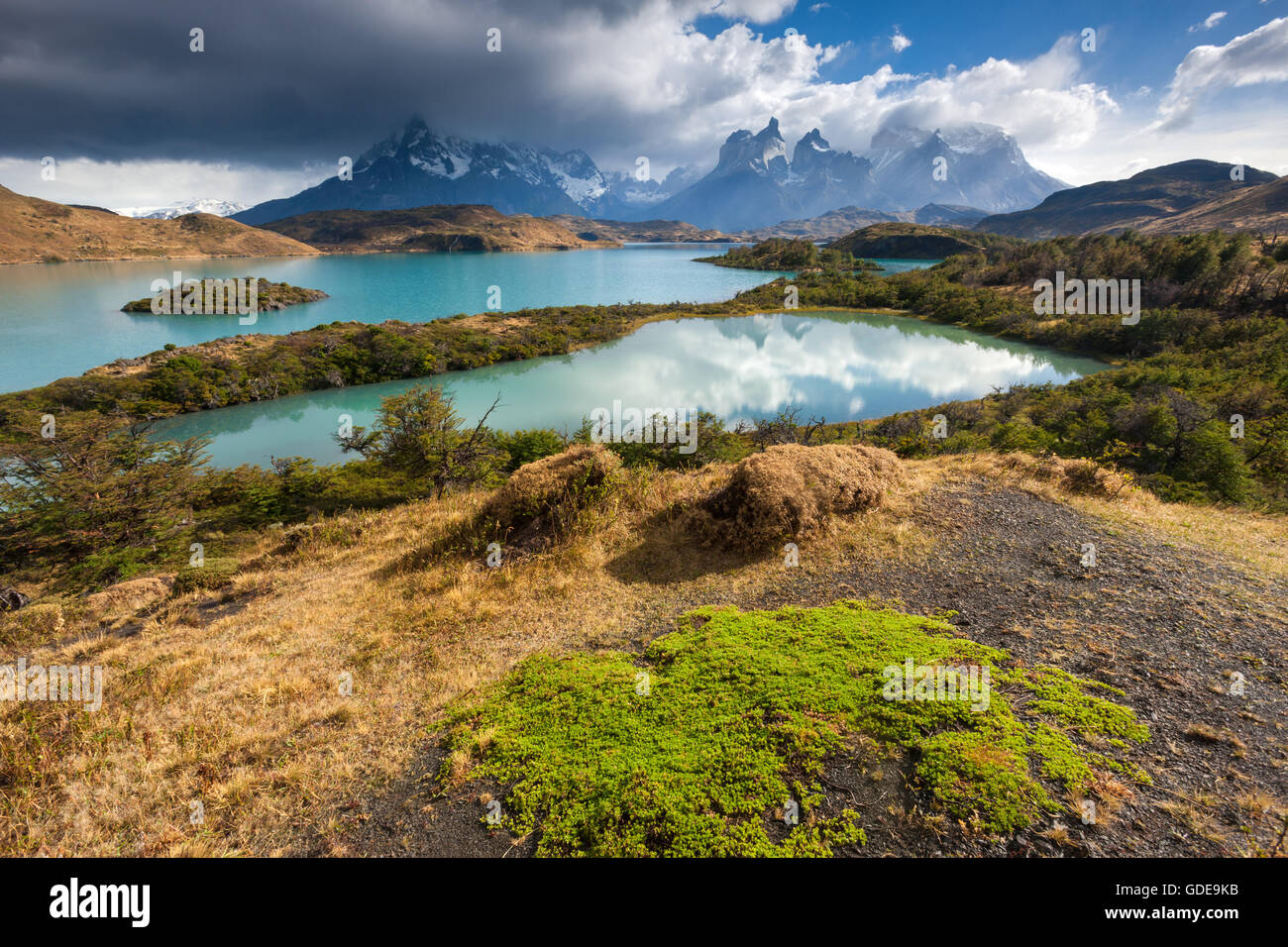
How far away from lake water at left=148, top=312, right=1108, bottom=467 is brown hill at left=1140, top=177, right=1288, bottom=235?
9964 centimetres

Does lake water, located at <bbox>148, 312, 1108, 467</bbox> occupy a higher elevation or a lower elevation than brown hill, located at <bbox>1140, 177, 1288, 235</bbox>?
lower

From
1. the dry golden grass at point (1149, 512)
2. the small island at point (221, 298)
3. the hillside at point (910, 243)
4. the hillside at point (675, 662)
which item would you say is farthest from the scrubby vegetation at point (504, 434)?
the hillside at point (910, 243)

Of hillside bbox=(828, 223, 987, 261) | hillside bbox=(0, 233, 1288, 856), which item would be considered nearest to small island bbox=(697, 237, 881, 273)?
hillside bbox=(828, 223, 987, 261)

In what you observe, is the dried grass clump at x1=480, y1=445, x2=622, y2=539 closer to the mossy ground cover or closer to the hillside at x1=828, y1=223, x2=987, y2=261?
the mossy ground cover

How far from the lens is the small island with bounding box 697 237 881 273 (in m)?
127

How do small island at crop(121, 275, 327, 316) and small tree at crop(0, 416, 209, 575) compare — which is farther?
small island at crop(121, 275, 327, 316)

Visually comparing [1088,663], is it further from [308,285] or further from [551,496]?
[308,285]

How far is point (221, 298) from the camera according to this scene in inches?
2943

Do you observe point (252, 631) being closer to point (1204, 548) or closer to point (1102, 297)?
point (1204, 548)

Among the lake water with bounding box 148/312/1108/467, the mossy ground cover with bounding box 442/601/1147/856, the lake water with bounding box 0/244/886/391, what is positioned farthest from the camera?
the lake water with bounding box 0/244/886/391

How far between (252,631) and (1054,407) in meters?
36.9

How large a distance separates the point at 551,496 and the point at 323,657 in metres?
4.68
